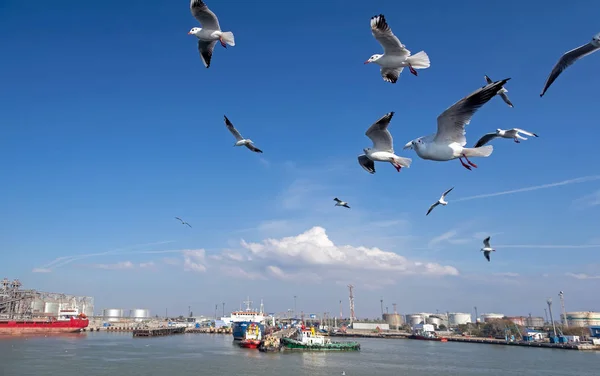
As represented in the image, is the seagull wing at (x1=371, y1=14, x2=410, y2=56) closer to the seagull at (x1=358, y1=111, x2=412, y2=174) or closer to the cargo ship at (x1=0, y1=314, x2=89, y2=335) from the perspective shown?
the seagull at (x1=358, y1=111, x2=412, y2=174)

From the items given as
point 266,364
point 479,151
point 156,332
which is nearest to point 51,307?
point 156,332

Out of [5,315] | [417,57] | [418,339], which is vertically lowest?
[418,339]

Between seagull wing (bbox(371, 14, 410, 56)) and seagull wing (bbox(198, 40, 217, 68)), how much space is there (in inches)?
174

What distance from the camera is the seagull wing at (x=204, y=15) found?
10414mm

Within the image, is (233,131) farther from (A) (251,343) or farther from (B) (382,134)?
(A) (251,343)

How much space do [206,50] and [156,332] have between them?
240 feet

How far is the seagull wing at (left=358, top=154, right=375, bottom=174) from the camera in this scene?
33.4 feet

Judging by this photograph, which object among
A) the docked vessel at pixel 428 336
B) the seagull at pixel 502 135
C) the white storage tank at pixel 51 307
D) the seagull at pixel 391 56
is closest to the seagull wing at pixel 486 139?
the seagull at pixel 502 135

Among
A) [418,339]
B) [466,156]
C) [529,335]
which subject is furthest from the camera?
[418,339]

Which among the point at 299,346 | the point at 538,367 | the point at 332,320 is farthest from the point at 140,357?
the point at 332,320

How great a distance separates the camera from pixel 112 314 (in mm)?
133000

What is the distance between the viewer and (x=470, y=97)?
6344 millimetres

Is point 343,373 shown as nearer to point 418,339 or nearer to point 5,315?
point 418,339

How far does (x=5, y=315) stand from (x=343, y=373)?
6625 centimetres
